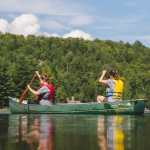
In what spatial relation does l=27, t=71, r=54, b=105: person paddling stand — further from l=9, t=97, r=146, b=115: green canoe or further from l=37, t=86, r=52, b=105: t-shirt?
l=9, t=97, r=146, b=115: green canoe

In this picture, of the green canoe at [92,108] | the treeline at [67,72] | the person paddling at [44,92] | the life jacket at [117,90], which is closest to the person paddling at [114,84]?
the life jacket at [117,90]

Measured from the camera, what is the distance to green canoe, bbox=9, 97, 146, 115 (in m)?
15.1

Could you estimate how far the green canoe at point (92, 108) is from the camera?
15125mm

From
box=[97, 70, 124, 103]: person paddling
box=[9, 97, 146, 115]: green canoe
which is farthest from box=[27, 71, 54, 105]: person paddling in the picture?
box=[97, 70, 124, 103]: person paddling

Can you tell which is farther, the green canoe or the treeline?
the treeline

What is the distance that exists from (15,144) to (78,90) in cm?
14412

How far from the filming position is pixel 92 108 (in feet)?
51.7

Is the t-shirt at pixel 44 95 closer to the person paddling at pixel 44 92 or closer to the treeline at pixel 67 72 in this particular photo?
the person paddling at pixel 44 92

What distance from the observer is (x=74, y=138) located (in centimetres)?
613

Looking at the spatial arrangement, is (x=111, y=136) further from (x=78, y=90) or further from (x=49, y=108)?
(x=78, y=90)

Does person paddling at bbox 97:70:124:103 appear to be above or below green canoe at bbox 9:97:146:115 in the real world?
above

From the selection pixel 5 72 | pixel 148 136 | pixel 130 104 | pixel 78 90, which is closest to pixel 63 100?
pixel 5 72

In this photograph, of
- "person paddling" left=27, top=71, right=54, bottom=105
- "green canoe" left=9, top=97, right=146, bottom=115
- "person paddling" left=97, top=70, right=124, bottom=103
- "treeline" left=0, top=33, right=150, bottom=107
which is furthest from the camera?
"treeline" left=0, top=33, right=150, bottom=107

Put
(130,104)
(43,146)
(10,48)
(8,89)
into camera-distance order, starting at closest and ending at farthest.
→ (43,146), (130,104), (8,89), (10,48)
